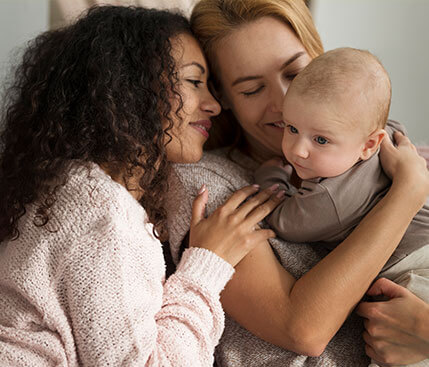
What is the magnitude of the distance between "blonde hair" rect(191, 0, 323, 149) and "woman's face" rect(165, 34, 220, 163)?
67 mm

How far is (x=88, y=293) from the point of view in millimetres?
1122

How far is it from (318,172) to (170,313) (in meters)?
0.50

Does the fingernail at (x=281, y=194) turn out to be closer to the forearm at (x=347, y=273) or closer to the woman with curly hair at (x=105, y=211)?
the woman with curly hair at (x=105, y=211)

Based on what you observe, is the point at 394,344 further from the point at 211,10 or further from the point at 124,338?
the point at 211,10

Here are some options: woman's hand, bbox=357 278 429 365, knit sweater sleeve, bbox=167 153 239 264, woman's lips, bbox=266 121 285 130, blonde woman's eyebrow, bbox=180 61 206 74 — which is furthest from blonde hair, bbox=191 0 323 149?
woman's hand, bbox=357 278 429 365

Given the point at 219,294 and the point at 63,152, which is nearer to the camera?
the point at 63,152

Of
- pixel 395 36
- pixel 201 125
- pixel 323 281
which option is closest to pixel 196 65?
pixel 201 125

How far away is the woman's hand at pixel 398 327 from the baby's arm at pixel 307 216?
7.9 inches

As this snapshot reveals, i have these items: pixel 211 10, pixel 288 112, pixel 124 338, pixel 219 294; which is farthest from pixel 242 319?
pixel 211 10

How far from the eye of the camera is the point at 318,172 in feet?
4.29

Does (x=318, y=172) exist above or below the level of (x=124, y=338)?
above

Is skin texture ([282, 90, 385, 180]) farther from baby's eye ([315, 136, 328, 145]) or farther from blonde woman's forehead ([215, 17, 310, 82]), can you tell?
blonde woman's forehead ([215, 17, 310, 82])

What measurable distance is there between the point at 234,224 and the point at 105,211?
1.15ft

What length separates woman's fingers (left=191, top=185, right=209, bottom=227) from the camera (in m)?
1.41
